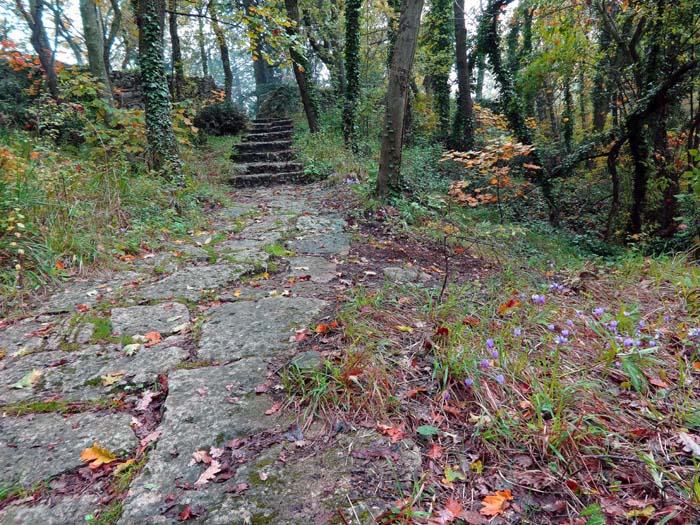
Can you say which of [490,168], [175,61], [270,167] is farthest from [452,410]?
[175,61]

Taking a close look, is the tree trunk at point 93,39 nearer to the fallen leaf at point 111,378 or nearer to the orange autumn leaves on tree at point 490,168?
the orange autumn leaves on tree at point 490,168

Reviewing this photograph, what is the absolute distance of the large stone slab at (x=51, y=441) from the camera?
4.21 ft

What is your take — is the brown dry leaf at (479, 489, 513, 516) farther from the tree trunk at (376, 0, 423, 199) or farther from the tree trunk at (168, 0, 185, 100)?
the tree trunk at (168, 0, 185, 100)

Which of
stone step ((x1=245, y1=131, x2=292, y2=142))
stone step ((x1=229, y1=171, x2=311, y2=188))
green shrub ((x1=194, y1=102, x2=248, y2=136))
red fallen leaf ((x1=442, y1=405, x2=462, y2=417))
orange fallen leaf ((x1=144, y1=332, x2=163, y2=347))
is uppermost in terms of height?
green shrub ((x1=194, y1=102, x2=248, y2=136))

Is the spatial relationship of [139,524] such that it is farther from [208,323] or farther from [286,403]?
[208,323]

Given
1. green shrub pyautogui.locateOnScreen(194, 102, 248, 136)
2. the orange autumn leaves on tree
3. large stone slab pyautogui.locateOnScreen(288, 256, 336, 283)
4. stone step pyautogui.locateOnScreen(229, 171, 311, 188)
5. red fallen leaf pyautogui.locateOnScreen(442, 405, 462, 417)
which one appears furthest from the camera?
green shrub pyautogui.locateOnScreen(194, 102, 248, 136)

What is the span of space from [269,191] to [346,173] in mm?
1416

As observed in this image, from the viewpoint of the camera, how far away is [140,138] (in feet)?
16.5

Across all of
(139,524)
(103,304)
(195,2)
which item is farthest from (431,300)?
(195,2)

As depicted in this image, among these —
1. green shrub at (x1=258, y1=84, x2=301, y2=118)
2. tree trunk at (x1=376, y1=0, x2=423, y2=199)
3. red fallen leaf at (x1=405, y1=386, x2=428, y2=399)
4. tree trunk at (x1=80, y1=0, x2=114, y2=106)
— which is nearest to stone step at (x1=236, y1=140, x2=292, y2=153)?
tree trunk at (x1=80, y1=0, x2=114, y2=106)

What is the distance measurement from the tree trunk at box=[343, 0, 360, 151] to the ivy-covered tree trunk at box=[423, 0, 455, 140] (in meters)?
3.31

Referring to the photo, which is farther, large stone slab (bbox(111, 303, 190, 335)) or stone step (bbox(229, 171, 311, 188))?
stone step (bbox(229, 171, 311, 188))

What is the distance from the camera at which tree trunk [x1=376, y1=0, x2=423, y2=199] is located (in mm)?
4359

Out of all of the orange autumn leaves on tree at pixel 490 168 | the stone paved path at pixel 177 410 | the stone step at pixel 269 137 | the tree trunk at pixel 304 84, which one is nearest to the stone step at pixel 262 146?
the stone step at pixel 269 137
